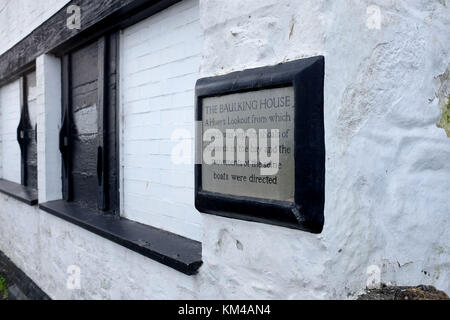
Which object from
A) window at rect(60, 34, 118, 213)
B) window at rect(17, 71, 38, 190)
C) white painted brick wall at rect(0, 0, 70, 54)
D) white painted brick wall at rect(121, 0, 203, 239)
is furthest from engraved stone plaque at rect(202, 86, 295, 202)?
window at rect(17, 71, 38, 190)

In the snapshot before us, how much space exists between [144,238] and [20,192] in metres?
3.00

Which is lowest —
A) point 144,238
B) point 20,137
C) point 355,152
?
point 144,238

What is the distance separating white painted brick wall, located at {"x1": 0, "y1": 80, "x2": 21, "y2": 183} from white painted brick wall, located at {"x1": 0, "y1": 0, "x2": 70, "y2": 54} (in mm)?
651

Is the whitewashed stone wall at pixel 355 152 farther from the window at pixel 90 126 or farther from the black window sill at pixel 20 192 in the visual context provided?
the black window sill at pixel 20 192

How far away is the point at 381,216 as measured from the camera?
1.53 m

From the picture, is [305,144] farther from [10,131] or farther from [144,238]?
[10,131]

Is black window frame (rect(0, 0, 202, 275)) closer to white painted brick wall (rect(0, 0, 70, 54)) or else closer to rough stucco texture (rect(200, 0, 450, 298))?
white painted brick wall (rect(0, 0, 70, 54))

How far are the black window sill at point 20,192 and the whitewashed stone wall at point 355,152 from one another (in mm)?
2778

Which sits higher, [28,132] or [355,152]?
Answer: [28,132]

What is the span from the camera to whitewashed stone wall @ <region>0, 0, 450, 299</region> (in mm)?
1349

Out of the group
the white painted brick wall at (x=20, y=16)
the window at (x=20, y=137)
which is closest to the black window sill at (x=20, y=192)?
the window at (x=20, y=137)

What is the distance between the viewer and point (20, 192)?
4531mm

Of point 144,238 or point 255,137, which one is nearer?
point 255,137

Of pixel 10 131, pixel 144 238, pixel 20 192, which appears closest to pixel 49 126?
pixel 20 192
